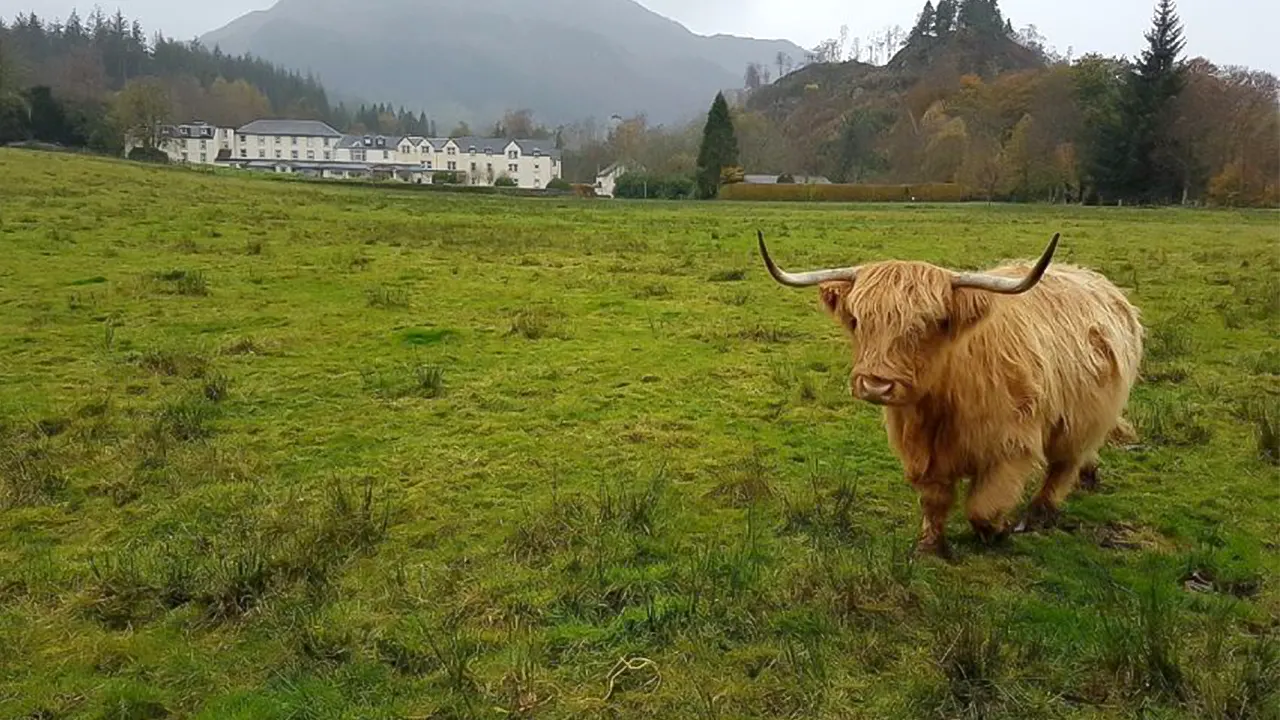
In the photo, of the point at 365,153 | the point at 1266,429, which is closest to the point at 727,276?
the point at 1266,429

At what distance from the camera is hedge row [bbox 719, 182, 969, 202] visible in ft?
186

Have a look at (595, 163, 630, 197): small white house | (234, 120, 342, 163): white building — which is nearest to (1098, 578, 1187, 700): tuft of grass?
(595, 163, 630, 197): small white house

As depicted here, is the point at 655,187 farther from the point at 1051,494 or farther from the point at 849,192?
the point at 1051,494

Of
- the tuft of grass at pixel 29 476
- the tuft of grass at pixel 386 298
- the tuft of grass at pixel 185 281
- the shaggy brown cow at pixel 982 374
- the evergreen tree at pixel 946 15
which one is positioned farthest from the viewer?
the evergreen tree at pixel 946 15

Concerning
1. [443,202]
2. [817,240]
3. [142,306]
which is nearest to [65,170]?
[443,202]

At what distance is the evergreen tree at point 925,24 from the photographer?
14100 cm

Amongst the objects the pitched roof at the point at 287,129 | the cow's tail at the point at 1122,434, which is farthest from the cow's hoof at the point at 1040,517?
the pitched roof at the point at 287,129

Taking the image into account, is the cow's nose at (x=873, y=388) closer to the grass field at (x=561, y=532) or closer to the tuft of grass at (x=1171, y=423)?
the grass field at (x=561, y=532)

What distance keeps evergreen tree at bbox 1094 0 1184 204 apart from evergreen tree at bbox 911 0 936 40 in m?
97.7

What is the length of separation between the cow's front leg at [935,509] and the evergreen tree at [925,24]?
152m

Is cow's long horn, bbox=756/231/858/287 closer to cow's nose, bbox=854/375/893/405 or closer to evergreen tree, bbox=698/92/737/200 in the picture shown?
cow's nose, bbox=854/375/893/405

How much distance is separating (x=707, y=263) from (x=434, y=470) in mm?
11410

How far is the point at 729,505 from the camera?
5504mm

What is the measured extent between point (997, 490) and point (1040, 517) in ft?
2.89
